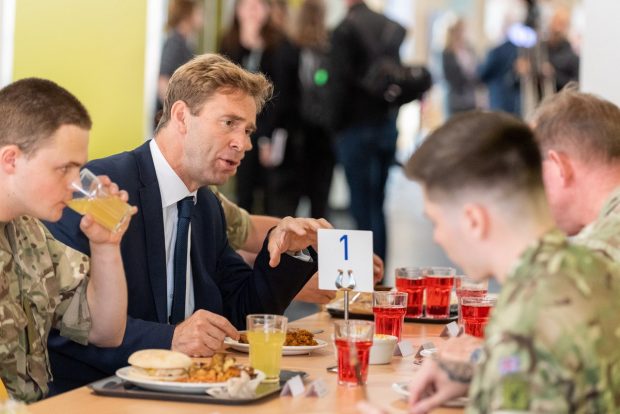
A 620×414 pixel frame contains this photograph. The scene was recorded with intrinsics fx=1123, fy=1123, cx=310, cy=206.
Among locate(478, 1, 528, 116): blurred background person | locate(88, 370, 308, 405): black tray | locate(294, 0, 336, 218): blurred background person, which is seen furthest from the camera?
locate(478, 1, 528, 116): blurred background person

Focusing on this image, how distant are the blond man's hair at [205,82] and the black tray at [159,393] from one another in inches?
49.6

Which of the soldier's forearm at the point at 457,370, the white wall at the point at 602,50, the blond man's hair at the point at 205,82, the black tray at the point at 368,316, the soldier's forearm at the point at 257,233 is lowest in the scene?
the black tray at the point at 368,316

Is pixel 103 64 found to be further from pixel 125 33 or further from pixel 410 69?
pixel 410 69

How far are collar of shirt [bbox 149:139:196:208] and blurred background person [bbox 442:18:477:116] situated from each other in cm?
1016

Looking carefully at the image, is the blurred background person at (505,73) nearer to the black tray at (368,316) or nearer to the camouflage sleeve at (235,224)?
the camouflage sleeve at (235,224)

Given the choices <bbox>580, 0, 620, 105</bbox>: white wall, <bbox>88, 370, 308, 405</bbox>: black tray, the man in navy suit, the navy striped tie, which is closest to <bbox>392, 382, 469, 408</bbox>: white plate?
<bbox>88, 370, 308, 405</bbox>: black tray

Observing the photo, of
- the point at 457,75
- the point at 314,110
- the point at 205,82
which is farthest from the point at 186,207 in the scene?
the point at 457,75

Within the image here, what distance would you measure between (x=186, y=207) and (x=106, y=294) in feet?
2.07

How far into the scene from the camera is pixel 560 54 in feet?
34.9

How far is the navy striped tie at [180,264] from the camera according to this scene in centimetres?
318

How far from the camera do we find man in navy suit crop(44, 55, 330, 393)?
306 centimetres

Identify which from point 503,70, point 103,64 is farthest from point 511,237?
point 503,70

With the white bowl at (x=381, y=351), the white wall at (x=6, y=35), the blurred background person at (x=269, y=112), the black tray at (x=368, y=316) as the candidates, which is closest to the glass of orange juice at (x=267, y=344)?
the white bowl at (x=381, y=351)

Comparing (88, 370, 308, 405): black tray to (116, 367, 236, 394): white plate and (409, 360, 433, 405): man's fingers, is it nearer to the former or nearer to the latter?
(116, 367, 236, 394): white plate
